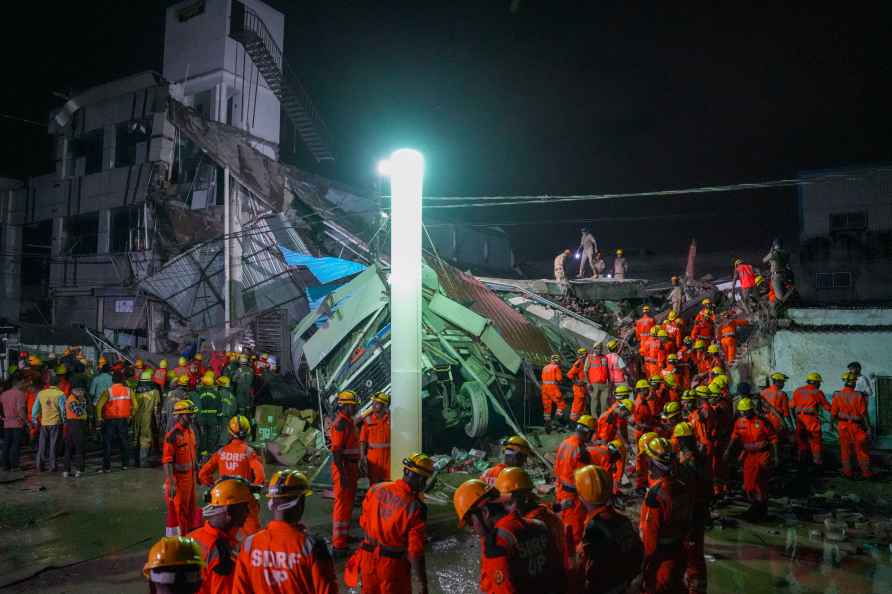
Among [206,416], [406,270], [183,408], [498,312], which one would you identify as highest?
[406,270]

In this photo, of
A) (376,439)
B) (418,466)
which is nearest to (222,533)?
(418,466)

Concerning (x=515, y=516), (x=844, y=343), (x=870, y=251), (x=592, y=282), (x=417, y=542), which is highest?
(x=870, y=251)

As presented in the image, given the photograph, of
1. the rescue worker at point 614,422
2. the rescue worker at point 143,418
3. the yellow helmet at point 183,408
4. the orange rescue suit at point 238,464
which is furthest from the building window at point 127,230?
the rescue worker at point 614,422

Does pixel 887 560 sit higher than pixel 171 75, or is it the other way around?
pixel 171 75

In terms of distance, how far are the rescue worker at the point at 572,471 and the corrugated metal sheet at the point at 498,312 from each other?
6934mm

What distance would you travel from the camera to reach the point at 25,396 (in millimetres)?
11547

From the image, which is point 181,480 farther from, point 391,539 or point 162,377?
point 162,377

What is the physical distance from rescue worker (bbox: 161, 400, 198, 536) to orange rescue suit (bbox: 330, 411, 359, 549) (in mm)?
1706

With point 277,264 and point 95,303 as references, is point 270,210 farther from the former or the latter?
point 95,303

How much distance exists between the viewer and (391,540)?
4.17 metres

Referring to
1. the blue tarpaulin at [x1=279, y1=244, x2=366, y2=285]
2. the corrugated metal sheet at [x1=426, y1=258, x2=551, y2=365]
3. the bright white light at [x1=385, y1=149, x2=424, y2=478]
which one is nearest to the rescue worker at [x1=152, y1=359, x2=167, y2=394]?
the blue tarpaulin at [x1=279, y1=244, x2=366, y2=285]

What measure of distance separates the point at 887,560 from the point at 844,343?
26.2 ft

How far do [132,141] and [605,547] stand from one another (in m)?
28.3

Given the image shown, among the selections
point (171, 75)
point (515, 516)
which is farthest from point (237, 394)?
point (171, 75)
